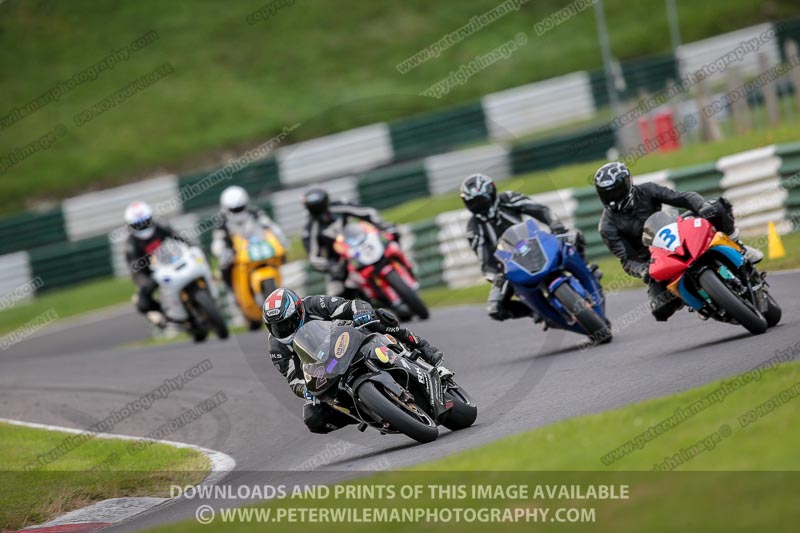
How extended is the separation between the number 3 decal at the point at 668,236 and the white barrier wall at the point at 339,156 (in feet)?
63.3

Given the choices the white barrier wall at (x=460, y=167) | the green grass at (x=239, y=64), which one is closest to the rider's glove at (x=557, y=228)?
the white barrier wall at (x=460, y=167)

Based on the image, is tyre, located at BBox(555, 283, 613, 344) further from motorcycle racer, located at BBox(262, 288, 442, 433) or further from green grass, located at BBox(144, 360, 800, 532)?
green grass, located at BBox(144, 360, 800, 532)

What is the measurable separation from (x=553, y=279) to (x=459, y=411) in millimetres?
2683

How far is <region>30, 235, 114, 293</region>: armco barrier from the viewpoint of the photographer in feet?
91.1

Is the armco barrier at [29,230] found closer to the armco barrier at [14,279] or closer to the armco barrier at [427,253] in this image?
the armco barrier at [14,279]

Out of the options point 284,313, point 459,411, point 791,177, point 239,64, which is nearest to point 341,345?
point 284,313

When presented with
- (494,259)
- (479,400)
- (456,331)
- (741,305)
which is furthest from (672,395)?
(456,331)

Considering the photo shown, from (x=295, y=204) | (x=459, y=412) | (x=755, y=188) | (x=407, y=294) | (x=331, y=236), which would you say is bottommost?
(x=407, y=294)

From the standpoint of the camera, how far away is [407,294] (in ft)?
51.1

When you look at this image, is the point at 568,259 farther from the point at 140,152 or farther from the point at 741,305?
the point at 140,152

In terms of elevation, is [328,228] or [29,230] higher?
[29,230]

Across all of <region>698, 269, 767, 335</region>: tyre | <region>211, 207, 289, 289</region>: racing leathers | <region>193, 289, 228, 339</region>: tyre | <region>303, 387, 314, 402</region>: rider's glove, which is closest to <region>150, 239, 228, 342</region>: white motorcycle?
<region>193, 289, 228, 339</region>: tyre

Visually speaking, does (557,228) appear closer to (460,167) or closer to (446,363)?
(446,363)

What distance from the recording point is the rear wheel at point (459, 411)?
365 inches
